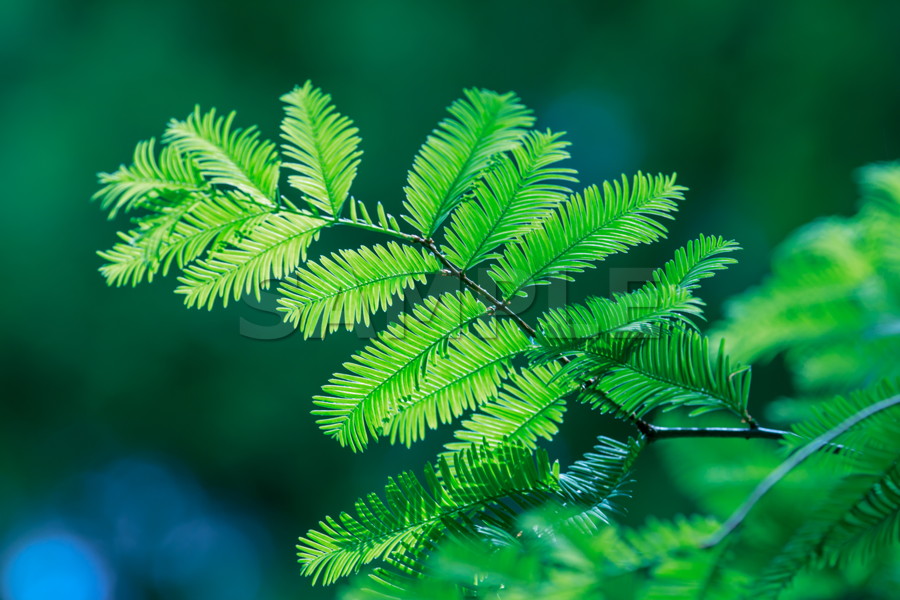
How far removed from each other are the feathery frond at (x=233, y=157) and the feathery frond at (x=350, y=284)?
0.10 meters

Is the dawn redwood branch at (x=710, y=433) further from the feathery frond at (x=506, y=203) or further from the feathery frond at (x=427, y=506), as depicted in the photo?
the feathery frond at (x=506, y=203)

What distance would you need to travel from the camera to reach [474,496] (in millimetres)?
542

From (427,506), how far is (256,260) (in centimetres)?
27

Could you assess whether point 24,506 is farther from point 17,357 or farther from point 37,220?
point 37,220

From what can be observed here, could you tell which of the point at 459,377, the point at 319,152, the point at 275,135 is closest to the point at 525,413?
the point at 459,377

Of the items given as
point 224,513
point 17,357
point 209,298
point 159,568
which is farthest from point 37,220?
point 209,298

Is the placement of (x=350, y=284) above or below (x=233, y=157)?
below

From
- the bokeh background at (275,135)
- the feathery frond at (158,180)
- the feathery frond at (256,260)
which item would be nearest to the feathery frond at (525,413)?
the feathery frond at (256,260)

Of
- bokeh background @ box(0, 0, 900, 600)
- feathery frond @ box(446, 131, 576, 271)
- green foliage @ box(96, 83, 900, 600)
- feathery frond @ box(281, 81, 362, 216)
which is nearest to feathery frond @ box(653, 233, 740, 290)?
green foliage @ box(96, 83, 900, 600)

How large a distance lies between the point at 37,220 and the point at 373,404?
423 centimetres

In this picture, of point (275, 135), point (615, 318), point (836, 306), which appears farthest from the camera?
point (275, 135)

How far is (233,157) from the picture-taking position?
25.0 inches

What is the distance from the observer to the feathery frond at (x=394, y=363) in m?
0.57

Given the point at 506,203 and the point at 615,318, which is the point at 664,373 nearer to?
the point at 615,318
